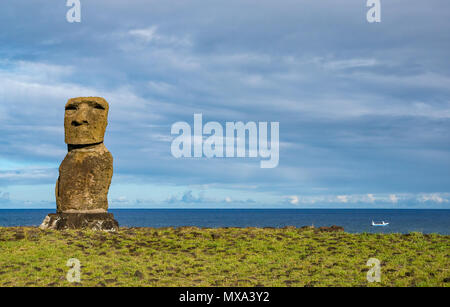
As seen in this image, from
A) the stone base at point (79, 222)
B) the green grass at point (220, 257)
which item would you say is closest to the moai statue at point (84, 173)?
the stone base at point (79, 222)

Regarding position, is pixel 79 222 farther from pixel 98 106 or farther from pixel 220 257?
pixel 220 257

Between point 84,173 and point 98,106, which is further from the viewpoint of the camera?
point 98,106

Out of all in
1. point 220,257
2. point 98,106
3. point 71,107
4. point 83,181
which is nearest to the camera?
point 220,257

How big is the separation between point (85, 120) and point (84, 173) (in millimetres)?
2253

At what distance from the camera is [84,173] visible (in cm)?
1995

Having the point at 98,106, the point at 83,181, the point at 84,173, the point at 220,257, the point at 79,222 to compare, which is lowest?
the point at 220,257

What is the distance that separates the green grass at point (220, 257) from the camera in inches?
496

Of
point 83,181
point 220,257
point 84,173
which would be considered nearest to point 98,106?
point 84,173

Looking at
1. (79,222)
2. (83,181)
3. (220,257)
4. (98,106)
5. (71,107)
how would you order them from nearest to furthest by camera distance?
(220,257), (79,222), (83,181), (98,106), (71,107)

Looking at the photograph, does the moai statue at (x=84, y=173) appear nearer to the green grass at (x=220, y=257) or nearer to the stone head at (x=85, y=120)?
the stone head at (x=85, y=120)

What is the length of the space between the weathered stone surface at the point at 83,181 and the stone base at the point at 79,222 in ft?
0.95
